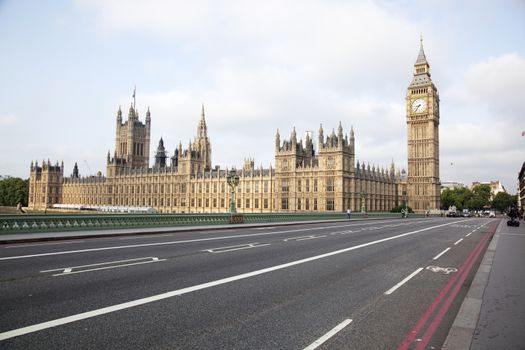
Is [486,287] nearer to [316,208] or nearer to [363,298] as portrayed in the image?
[363,298]

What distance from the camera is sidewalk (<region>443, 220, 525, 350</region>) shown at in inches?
222

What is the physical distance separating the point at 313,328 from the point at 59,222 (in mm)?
19707

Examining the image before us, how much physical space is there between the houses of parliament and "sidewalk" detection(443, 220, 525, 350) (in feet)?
180

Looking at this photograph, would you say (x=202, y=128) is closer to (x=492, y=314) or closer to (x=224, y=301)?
(x=224, y=301)

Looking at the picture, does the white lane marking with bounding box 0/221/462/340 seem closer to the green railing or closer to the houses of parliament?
the green railing

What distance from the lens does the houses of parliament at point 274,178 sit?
7794 cm

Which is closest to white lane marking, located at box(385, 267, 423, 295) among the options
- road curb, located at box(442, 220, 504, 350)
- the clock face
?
road curb, located at box(442, 220, 504, 350)

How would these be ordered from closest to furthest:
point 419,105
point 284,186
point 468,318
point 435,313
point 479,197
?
point 468,318
point 435,313
point 284,186
point 419,105
point 479,197

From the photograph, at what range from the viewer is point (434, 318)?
6.90 metres

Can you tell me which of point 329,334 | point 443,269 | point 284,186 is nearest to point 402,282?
point 443,269

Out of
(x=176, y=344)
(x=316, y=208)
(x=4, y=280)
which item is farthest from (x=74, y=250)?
(x=316, y=208)

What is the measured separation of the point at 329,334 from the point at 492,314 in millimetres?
3269

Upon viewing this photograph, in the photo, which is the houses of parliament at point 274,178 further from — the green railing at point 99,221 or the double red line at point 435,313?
the double red line at point 435,313

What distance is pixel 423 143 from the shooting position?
107000 mm
